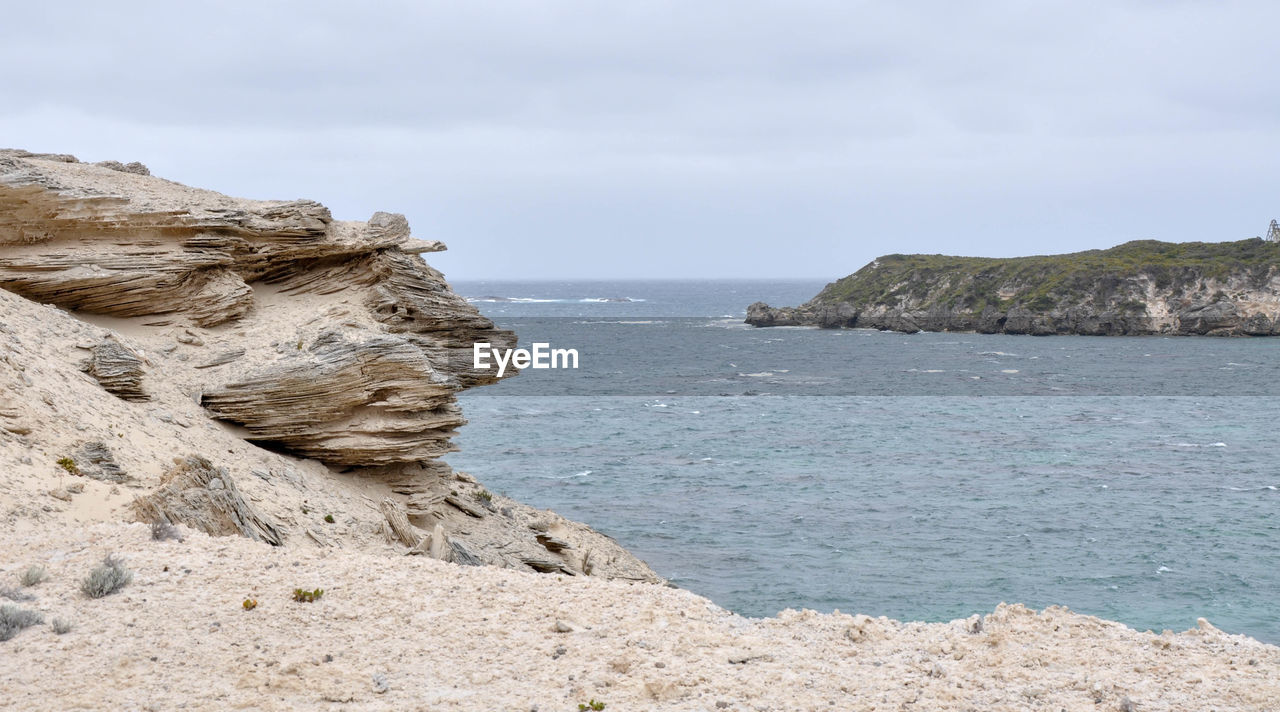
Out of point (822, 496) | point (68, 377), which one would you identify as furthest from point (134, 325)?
point (822, 496)

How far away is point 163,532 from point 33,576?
1759mm

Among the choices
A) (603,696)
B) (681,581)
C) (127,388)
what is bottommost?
(681,581)

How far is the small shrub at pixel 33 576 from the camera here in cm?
1127

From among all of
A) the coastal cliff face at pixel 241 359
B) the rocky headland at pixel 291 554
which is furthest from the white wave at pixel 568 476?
the rocky headland at pixel 291 554

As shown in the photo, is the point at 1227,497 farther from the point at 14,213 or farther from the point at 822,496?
the point at 14,213

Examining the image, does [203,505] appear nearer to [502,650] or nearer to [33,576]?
[33,576]

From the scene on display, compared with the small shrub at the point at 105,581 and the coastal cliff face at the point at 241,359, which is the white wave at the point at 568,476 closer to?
the coastal cliff face at the point at 241,359

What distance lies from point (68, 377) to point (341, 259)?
28.6ft

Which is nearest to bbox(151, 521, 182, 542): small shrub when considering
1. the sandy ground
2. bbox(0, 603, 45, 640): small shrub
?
the sandy ground

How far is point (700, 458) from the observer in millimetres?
54969

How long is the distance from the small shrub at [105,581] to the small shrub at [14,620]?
0.67 meters

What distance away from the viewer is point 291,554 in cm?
1288

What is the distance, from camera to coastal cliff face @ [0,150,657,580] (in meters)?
17.4

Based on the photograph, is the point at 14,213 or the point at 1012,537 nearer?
the point at 14,213
